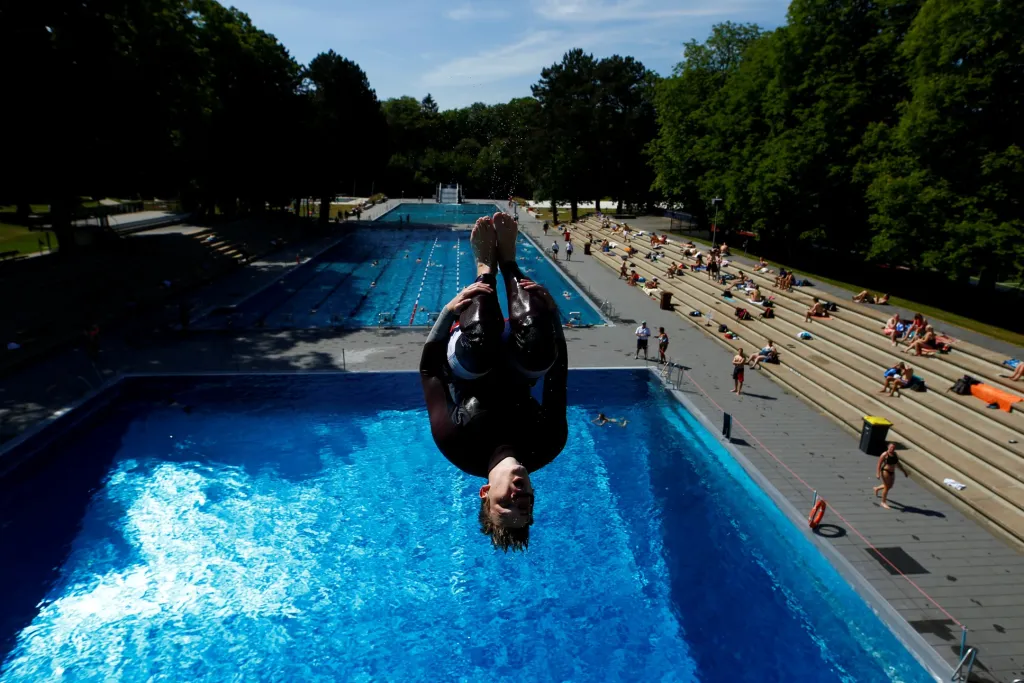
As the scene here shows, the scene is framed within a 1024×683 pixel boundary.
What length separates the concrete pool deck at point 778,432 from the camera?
368 inches

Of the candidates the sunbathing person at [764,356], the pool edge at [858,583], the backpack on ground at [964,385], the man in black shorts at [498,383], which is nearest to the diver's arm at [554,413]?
the man in black shorts at [498,383]

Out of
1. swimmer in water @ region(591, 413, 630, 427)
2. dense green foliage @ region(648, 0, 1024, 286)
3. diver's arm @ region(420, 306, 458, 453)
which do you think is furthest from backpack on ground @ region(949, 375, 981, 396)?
diver's arm @ region(420, 306, 458, 453)

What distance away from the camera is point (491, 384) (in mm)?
4188

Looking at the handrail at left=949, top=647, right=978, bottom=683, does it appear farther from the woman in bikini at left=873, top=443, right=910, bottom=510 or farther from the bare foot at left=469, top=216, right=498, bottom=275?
the bare foot at left=469, top=216, right=498, bottom=275

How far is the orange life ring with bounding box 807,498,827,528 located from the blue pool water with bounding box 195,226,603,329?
570 inches

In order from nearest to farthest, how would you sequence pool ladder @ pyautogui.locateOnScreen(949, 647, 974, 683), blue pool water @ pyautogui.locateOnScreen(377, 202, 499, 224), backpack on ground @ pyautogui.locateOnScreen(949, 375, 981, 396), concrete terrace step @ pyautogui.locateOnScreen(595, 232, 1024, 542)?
pool ladder @ pyautogui.locateOnScreen(949, 647, 974, 683) < concrete terrace step @ pyautogui.locateOnScreen(595, 232, 1024, 542) < backpack on ground @ pyautogui.locateOnScreen(949, 375, 981, 396) < blue pool water @ pyautogui.locateOnScreen(377, 202, 499, 224)

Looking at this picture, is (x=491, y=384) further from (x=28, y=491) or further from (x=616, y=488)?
(x=28, y=491)

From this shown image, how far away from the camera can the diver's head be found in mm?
3602

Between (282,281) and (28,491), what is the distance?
22.6 meters

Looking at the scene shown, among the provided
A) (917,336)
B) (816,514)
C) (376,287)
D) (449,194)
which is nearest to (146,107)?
(376,287)

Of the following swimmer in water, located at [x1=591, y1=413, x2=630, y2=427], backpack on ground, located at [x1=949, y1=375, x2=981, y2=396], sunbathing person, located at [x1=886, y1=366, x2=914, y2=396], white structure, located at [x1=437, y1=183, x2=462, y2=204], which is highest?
white structure, located at [x1=437, y1=183, x2=462, y2=204]

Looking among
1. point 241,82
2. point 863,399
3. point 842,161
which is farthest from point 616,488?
point 241,82

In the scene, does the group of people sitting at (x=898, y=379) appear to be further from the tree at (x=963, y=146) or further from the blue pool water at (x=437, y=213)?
the blue pool water at (x=437, y=213)

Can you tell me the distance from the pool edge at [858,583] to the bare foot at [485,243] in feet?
29.1
